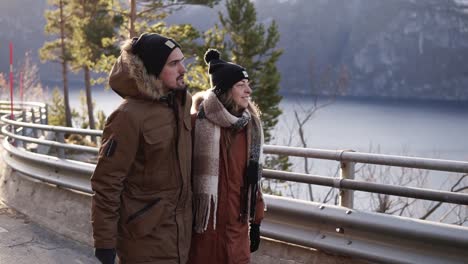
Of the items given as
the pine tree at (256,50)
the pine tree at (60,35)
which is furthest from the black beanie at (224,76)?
the pine tree at (60,35)

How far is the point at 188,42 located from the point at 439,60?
15734cm

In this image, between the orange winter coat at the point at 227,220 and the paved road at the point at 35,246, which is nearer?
the orange winter coat at the point at 227,220

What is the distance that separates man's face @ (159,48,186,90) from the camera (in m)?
2.74

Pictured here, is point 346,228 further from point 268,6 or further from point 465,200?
point 268,6

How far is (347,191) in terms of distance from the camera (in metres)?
3.88

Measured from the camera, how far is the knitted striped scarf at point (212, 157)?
2881mm

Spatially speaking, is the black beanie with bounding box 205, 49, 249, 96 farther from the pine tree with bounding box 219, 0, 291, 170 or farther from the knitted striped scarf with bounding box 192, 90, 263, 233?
the pine tree with bounding box 219, 0, 291, 170

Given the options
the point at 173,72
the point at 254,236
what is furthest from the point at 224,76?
the point at 254,236

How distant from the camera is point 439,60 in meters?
171

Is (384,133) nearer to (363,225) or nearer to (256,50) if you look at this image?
(256,50)

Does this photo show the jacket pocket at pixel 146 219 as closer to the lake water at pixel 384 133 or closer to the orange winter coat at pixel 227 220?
the orange winter coat at pixel 227 220

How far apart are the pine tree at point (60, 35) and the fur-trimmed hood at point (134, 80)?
35371mm

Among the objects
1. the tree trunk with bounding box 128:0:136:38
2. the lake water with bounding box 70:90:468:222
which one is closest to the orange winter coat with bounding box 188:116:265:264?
the tree trunk with bounding box 128:0:136:38

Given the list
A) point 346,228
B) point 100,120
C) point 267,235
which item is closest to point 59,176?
point 267,235
